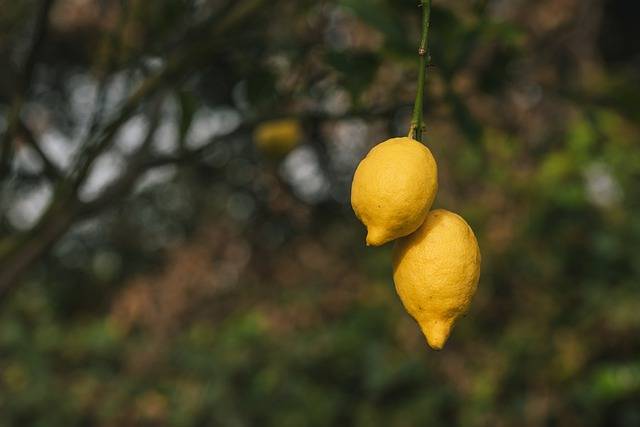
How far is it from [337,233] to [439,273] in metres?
3.38

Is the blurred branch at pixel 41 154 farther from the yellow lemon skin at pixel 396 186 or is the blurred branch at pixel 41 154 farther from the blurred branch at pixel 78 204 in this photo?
the yellow lemon skin at pixel 396 186

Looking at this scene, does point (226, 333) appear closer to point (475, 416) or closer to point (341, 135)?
point (475, 416)

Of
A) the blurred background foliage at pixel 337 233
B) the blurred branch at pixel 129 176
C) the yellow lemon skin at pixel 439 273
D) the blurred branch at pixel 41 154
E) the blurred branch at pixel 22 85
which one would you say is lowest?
the blurred background foliage at pixel 337 233

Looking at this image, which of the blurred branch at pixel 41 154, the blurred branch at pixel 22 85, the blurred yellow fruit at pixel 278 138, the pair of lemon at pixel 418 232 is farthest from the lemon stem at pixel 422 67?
the blurred yellow fruit at pixel 278 138

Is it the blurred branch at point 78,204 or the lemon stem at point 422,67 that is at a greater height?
the lemon stem at point 422,67

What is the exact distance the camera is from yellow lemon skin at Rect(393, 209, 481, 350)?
1.95ft

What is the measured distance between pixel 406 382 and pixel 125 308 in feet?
4.96

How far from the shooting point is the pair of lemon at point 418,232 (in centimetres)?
57

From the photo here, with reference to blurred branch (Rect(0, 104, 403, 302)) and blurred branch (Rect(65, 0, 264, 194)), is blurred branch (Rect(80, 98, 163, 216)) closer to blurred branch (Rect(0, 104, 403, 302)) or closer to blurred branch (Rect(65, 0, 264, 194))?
blurred branch (Rect(0, 104, 403, 302))

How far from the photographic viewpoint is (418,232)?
619mm

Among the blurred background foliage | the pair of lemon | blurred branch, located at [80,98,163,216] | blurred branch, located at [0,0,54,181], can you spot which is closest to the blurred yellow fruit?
the blurred background foliage

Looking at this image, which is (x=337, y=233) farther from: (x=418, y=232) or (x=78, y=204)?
(x=418, y=232)

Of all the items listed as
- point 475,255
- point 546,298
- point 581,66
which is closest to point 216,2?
point 475,255

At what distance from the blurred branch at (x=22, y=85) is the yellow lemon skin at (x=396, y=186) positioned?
57 cm
